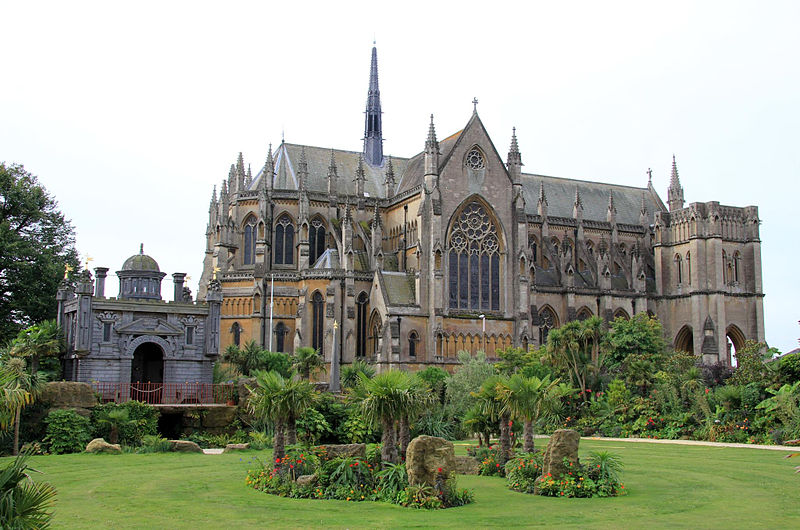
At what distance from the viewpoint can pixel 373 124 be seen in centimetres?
7669

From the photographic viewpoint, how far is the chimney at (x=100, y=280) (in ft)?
133

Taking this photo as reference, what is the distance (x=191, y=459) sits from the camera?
89.2ft

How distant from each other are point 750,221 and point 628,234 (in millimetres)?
10642

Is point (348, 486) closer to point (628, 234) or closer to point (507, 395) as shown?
point (507, 395)

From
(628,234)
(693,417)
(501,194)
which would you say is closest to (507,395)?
(693,417)

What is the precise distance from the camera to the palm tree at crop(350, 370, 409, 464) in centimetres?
2141

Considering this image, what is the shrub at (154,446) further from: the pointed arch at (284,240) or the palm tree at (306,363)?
the pointed arch at (284,240)

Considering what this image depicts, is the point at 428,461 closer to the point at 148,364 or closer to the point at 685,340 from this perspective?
the point at 148,364

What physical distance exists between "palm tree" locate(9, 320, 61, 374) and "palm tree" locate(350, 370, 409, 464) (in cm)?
1906

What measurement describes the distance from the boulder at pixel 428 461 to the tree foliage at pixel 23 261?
116ft

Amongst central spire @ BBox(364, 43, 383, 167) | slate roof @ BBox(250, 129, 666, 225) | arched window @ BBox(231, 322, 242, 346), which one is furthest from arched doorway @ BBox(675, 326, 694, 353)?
arched window @ BBox(231, 322, 242, 346)

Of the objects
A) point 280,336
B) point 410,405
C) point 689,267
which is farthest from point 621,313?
point 410,405

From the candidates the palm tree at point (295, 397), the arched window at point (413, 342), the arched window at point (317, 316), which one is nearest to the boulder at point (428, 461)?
the palm tree at point (295, 397)

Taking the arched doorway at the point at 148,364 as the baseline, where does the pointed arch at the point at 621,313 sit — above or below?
above
